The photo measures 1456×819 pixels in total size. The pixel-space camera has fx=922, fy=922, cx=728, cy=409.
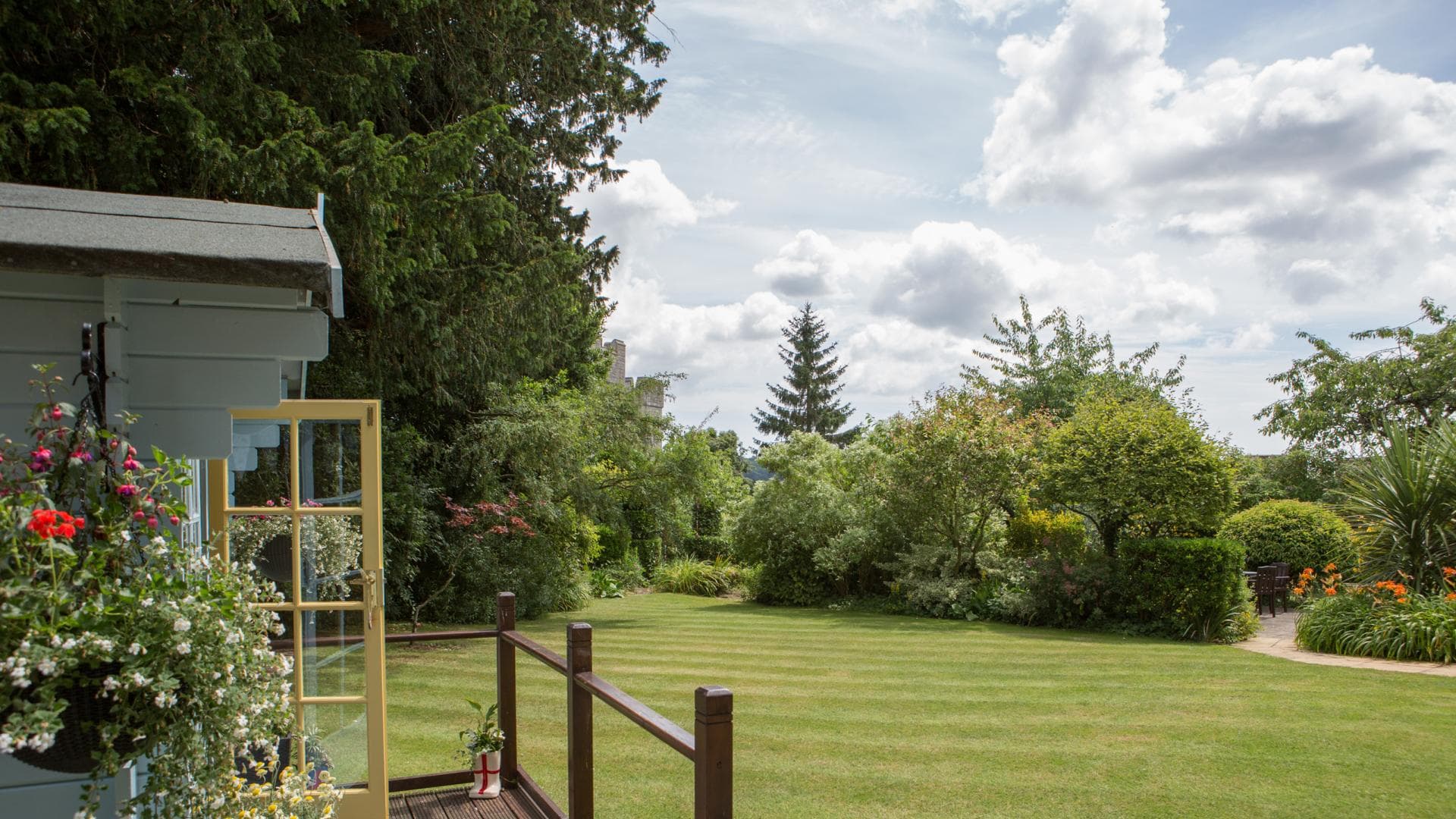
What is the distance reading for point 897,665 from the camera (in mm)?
9594

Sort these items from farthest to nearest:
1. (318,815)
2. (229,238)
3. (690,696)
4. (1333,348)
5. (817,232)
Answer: (817,232) < (1333,348) < (690,696) < (318,815) < (229,238)

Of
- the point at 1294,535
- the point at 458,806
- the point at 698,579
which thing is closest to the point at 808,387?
the point at 698,579

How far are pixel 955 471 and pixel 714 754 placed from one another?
40.7 ft

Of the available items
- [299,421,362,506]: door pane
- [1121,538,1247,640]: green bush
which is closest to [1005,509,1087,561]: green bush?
[1121,538,1247,640]: green bush

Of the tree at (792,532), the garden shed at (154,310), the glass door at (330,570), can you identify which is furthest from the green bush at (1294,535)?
the garden shed at (154,310)

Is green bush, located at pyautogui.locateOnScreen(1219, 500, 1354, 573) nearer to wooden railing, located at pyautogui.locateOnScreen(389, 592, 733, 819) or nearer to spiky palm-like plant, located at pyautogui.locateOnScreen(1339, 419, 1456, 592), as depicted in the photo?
spiky palm-like plant, located at pyautogui.locateOnScreen(1339, 419, 1456, 592)

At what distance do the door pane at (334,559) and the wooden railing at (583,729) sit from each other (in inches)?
27.1

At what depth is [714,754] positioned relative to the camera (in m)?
2.54

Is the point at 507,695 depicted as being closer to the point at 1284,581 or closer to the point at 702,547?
the point at 1284,581

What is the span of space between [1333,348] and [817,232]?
13.3 meters

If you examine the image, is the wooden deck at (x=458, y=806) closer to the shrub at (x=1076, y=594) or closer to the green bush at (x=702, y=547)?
the shrub at (x=1076, y=594)

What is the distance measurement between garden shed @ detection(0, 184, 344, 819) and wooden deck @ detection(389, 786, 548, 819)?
2.40m

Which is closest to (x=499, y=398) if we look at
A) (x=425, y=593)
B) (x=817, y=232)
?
(x=425, y=593)

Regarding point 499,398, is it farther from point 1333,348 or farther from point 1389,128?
point 1333,348
